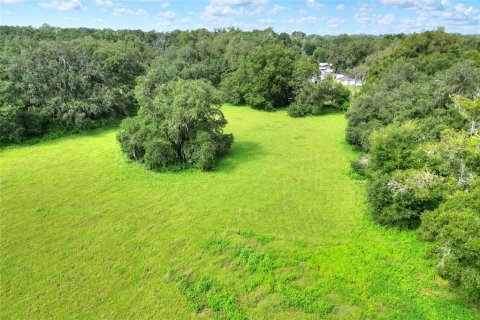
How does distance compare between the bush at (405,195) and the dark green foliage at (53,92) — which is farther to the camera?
the dark green foliage at (53,92)

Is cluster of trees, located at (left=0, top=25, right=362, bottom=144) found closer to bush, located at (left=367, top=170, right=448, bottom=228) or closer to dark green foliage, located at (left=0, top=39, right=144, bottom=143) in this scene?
dark green foliage, located at (left=0, top=39, right=144, bottom=143)

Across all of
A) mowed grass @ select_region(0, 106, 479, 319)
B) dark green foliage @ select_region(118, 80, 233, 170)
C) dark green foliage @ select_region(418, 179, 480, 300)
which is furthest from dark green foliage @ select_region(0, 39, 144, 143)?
dark green foliage @ select_region(418, 179, 480, 300)

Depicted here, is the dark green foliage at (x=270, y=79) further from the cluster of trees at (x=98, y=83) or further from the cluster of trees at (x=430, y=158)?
the cluster of trees at (x=430, y=158)

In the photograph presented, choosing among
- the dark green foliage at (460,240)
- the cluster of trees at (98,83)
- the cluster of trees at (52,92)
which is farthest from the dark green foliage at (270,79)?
the dark green foliage at (460,240)

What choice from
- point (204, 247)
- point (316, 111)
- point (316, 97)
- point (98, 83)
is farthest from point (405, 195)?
point (98, 83)

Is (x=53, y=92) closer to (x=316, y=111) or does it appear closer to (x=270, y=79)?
(x=270, y=79)

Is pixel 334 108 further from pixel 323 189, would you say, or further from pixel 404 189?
pixel 404 189
